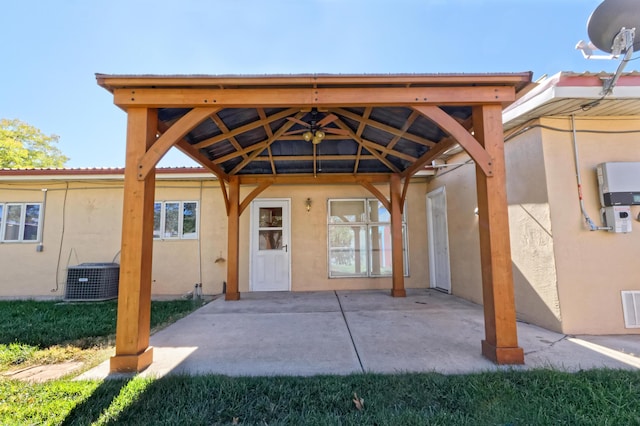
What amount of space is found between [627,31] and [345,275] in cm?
587

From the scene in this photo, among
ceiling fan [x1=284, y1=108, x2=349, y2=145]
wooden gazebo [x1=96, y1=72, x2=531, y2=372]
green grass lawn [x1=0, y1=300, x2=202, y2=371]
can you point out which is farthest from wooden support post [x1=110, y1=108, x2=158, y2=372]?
ceiling fan [x1=284, y1=108, x2=349, y2=145]

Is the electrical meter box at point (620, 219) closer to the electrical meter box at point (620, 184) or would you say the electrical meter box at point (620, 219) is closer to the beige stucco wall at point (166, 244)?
the electrical meter box at point (620, 184)

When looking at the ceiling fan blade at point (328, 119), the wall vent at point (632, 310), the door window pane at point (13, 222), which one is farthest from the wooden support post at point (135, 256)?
the door window pane at point (13, 222)

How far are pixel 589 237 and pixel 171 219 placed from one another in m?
7.83

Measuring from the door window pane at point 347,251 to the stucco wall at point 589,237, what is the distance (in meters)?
4.01

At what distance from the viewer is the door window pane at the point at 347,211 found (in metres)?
7.07

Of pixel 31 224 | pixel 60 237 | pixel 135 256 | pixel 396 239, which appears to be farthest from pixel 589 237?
pixel 31 224

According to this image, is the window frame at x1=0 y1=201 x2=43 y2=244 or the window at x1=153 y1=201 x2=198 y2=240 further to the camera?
the window at x1=153 y1=201 x2=198 y2=240

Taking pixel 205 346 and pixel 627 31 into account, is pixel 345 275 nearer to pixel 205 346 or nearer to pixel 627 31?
pixel 205 346

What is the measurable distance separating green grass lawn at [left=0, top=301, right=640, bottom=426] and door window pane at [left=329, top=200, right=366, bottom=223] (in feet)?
16.0

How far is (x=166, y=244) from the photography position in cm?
675

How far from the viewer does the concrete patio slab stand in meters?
2.59

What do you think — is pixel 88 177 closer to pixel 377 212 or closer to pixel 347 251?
pixel 347 251

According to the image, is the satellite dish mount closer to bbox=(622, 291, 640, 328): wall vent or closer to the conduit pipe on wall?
the conduit pipe on wall
